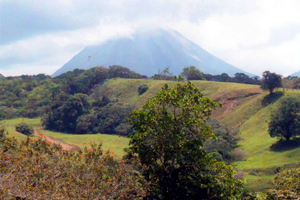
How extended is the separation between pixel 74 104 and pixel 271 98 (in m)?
32.3

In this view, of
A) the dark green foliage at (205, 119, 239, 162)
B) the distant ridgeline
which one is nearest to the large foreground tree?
the dark green foliage at (205, 119, 239, 162)

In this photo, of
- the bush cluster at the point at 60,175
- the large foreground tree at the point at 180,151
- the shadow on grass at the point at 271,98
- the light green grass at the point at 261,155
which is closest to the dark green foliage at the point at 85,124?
the light green grass at the point at 261,155

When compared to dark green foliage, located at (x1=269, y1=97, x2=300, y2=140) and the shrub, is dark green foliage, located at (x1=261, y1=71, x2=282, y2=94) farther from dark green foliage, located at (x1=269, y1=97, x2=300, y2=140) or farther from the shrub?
the shrub

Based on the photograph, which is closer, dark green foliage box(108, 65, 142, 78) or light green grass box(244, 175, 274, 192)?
light green grass box(244, 175, 274, 192)

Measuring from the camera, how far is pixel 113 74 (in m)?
76.7

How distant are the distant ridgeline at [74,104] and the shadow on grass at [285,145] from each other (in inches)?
851

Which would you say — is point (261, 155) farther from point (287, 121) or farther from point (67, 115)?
point (67, 115)

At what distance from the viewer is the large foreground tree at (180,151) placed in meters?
8.28

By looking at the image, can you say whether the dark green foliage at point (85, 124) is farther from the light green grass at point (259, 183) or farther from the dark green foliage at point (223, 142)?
the light green grass at point (259, 183)

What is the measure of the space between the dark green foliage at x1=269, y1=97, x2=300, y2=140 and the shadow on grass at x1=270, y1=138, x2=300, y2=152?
53 centimetres

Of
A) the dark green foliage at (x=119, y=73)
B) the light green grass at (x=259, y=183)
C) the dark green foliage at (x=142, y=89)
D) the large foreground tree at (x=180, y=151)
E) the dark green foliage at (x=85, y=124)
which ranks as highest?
the dark green foliage at (x=119, y=73)

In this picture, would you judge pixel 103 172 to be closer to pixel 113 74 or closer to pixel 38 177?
pixel 38 177

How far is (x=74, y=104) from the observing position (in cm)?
4709

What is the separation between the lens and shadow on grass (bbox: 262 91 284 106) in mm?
40562
